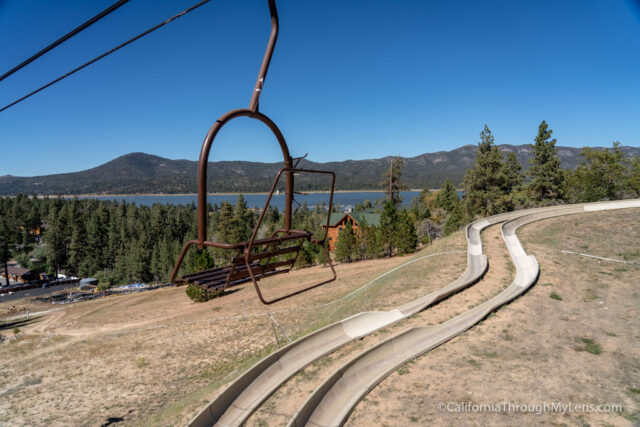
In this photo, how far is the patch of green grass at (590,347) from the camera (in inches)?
322

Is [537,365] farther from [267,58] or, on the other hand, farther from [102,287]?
[102,287]

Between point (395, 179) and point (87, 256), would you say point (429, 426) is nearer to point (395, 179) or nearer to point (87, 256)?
point (395, 179)

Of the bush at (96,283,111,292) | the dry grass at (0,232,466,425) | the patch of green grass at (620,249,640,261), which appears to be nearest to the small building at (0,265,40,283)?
the bush at (96,283,111,292)

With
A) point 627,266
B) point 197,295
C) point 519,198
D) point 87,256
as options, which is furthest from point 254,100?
point 87,256

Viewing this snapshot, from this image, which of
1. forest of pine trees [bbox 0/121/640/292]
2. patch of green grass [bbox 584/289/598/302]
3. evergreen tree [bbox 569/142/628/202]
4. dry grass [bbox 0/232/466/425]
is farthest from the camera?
evergreen tree [bbox 569/142/628/202]

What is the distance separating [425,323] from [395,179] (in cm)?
4840

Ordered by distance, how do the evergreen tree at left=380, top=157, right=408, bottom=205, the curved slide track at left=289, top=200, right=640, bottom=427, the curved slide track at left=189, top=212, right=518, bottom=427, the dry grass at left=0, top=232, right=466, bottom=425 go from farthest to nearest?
the evergreen tree at left=380, top=157, right=408, bottom=205 < the dry grass at left=0, top=232, right=466, bottom=425 < the curved slide track at left=189, top=212, right=518, bottom=427 < the curved slide track at left=289, top=200, right=640, bottom=427

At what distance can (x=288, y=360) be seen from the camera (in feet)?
29.6

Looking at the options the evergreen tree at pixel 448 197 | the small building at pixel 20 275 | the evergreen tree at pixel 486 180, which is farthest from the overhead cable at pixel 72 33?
the small building at pixel 20 275

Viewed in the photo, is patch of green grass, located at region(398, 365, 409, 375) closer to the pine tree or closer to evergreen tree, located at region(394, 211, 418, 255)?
evergreen tree, located at region(394, 211, 418, 255)

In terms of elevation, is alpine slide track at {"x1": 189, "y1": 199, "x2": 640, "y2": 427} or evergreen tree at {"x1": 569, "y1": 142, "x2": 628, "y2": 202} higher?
evergreen tree at {"x1": 569, "y1": 142, "x2": 628, "y2": 202}

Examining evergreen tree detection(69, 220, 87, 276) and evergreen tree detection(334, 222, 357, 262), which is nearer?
evergreen tree detection(334, 222, 357, 262)

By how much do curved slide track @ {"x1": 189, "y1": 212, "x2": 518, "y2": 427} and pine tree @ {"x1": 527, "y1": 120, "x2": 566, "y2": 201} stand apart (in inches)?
1595

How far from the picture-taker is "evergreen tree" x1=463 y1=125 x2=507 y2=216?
44219mm
